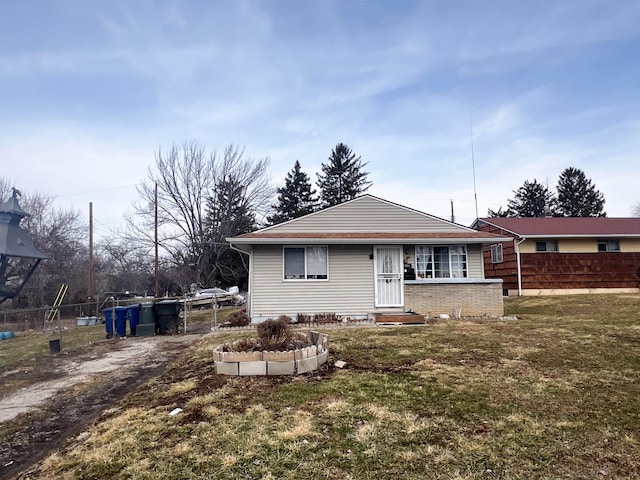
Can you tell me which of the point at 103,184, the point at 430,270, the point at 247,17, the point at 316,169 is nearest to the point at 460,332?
the point at 430,270

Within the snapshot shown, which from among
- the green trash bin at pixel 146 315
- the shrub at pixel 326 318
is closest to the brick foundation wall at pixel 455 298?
the shrub at pixel 326 318

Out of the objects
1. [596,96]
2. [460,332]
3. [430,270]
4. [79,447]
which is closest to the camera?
[79,447]

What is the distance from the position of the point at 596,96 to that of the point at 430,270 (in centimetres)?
894

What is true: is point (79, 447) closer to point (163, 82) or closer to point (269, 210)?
point (163, 82)

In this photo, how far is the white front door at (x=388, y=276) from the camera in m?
12.2

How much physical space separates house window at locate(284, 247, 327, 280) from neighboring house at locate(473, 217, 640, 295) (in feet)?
33.6

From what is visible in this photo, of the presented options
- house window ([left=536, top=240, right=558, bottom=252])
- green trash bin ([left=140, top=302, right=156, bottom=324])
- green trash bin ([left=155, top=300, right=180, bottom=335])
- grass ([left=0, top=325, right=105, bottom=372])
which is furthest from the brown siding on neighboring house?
grass ([left=0, top=325, right=105, bottom=372])

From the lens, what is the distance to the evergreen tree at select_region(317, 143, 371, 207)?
133 feet

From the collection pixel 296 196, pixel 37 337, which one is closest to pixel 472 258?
pixel 37 337

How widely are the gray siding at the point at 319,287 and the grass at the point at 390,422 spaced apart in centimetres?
531

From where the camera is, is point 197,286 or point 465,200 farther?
point 465,200

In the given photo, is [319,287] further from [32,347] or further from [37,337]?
[37,337]

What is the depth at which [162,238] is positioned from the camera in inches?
1172

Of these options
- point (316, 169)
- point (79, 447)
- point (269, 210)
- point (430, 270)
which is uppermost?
point (316, 169)
